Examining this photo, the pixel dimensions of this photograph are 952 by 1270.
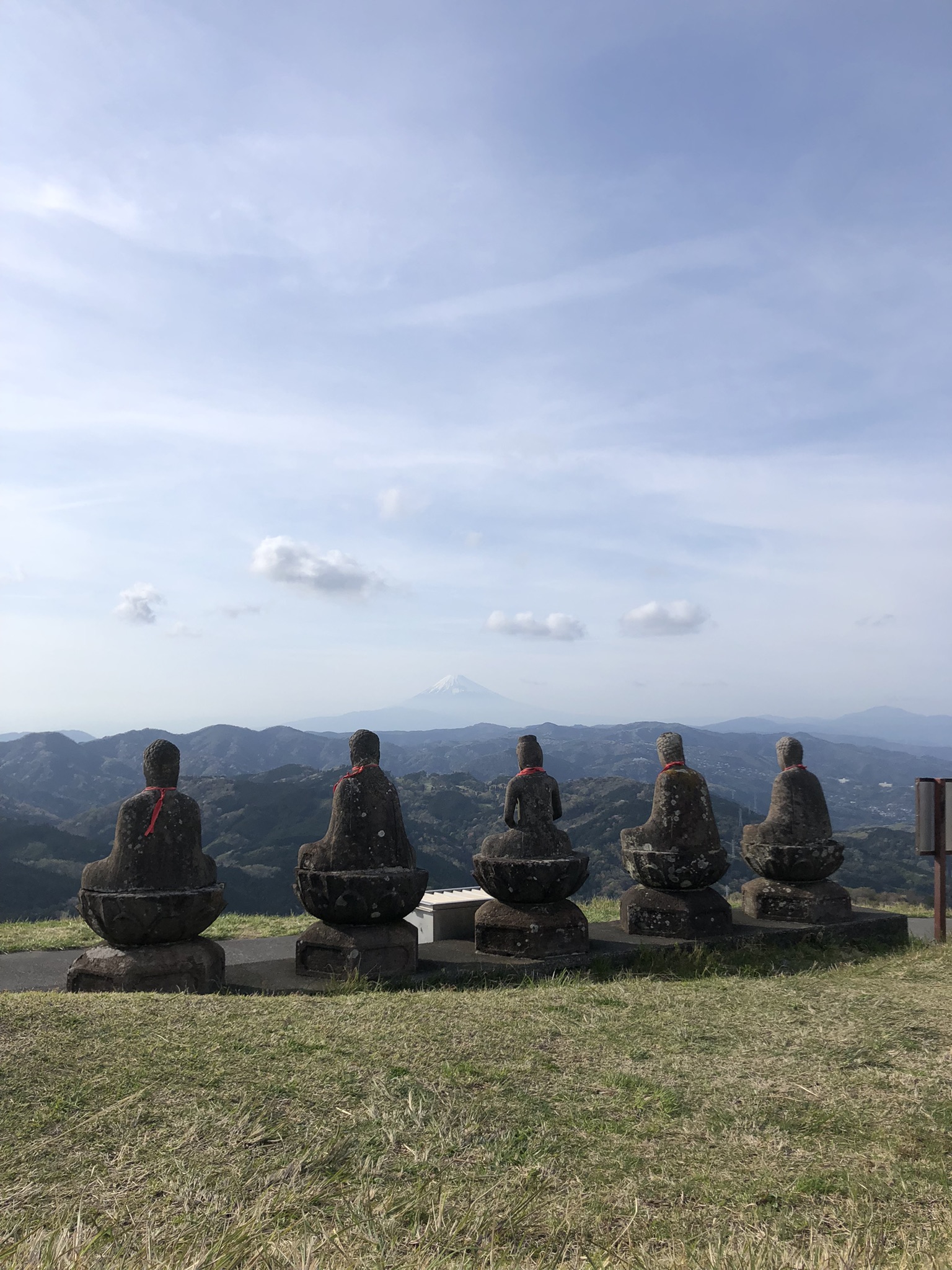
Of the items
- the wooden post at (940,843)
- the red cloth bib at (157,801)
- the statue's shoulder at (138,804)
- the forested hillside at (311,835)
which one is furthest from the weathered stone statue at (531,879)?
the forested hillside at (311,835)

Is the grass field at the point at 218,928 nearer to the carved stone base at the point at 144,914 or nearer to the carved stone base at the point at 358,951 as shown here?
the carved stone base at the point at 144,914

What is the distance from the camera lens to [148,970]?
670cm

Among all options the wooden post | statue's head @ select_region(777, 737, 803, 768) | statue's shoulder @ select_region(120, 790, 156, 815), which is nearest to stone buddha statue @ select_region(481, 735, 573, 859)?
statue's shoulder @ select_region(120, 790, 156, 815)

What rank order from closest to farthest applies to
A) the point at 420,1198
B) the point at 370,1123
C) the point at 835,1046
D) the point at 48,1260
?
the point at 48,1260 → the point at 420,1198 → the point at 370,1123 → the point at 835,1046

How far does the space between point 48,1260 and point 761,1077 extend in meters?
3.63

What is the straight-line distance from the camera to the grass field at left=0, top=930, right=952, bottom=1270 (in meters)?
3.10

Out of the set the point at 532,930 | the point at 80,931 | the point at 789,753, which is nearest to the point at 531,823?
the point at 532,930

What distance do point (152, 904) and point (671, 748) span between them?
18.5ft

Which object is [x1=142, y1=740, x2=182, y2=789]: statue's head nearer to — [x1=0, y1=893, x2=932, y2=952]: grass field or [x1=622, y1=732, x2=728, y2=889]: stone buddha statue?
[x1=0, y1=893, x2=932, y2=952]: grass field

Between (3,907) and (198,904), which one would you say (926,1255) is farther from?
(3,907)

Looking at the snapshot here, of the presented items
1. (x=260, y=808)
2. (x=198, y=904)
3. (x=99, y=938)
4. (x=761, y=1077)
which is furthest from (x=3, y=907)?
(x=761, y=1077)

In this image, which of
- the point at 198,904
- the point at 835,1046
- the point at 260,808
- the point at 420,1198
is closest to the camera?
the point at 420,1198

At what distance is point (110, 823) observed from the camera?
86.6 metres

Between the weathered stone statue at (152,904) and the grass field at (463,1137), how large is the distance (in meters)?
0.71
